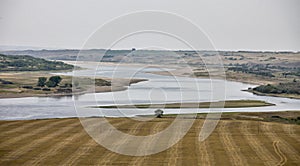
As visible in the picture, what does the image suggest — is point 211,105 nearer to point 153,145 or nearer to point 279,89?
point 279,89

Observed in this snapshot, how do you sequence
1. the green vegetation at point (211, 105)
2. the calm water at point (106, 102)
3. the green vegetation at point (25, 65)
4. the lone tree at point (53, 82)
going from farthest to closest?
the green vegetation at point (25, 65), the lone tree at point (53, 82), the green vegetation at point (211, 105), the calm water at point (106, 102)

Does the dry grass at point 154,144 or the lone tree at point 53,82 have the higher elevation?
the lone tree at point 53,82

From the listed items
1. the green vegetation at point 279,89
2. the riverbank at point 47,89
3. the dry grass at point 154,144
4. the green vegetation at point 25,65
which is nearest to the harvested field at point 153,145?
the dry grass at point 154,144

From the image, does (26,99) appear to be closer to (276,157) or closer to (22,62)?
(276,157)

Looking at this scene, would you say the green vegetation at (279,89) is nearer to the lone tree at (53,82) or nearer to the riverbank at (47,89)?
the riverbank at (47,89)

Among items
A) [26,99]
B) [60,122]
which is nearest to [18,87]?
[26,99]

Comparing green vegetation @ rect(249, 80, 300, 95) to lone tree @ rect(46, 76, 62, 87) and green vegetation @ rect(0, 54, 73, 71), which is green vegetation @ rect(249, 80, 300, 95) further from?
green vegetation @ rect(0, 54, 73, 71)

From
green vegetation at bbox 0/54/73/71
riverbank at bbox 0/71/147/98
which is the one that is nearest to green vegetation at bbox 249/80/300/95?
riverbank at bbox 0/71/147/98
